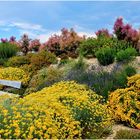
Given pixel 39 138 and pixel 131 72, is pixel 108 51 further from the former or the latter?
pixel 39 138

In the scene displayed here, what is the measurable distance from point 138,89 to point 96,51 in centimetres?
718

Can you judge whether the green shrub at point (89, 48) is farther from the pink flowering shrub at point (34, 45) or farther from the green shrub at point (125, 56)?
the pink flowering shrub at point (34, 45)

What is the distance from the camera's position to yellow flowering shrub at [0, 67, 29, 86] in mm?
17867

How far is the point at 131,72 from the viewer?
1334 centimetres

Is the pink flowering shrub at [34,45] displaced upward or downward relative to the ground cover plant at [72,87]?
upward

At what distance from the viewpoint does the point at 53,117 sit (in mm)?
8188

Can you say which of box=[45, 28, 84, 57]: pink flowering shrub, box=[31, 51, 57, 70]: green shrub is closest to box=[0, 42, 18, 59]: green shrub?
box=[45, 28, 84, 57]: pink flowering shrub

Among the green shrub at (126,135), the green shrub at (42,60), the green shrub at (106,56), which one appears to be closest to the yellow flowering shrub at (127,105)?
the green shrub at (126,135)

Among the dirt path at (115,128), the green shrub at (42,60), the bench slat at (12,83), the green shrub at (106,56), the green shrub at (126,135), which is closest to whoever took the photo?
the green shrub at (126,135)

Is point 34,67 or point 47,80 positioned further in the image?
point 34,67

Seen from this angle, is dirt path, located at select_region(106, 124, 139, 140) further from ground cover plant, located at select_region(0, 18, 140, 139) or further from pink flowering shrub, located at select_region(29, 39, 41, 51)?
pink flowering shrub, located at select_region(29, 39, 41, 51)

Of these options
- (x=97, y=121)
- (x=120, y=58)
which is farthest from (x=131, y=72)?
(x=97, y=121)

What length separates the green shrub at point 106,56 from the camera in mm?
16547

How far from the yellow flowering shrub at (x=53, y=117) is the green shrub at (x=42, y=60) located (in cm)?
764
